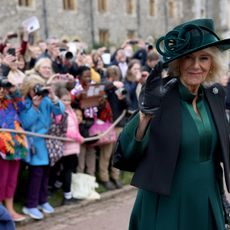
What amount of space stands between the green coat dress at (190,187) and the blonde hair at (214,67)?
11cm

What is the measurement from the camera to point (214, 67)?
2715mm

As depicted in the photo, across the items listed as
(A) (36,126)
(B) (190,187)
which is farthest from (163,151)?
(A) (36,126)

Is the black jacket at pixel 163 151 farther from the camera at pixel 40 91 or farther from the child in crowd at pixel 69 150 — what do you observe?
the child in crowd at pixel 69 150

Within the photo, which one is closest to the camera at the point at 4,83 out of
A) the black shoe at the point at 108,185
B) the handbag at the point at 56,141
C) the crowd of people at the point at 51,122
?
the crowd of people at the point at 51,122

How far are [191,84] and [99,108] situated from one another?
4.05m

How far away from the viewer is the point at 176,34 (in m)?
2.53

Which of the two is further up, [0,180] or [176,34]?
[176,34]

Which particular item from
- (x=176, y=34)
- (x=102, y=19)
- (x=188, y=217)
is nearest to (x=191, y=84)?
(x=176, y=34)

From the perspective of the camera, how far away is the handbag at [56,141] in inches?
221

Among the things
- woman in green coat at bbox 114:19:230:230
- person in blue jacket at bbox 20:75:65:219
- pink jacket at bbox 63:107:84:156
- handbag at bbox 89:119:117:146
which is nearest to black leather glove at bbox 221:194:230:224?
woman in green coat at bbox 114:19:230:230

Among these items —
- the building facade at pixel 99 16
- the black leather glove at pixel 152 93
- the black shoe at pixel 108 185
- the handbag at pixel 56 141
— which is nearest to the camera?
the black leather glove at pixel 152 93

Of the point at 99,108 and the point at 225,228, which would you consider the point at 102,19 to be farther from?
the point at 225,228

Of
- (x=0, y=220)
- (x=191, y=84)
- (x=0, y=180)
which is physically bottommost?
(x=0, y=180)

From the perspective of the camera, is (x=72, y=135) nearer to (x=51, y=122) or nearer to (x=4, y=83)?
(x=51, y=122)
